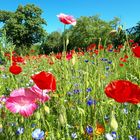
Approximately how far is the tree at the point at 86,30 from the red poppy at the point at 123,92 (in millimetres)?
51008

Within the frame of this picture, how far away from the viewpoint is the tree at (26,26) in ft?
194

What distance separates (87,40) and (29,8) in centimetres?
1247

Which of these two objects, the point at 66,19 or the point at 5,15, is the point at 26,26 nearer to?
the point at 5,15

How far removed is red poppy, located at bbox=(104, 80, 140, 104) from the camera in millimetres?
1449

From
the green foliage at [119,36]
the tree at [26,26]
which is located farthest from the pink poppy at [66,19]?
the tree at [26,26]

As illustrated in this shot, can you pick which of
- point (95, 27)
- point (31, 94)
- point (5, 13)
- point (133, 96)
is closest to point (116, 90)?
point (133, 96)

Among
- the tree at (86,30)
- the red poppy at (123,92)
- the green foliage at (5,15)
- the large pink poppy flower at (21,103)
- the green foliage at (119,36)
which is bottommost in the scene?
the large pink poppy flower at (21,103)

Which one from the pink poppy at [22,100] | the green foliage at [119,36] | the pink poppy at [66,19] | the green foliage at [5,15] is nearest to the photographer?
the pink poppy at [22,100]

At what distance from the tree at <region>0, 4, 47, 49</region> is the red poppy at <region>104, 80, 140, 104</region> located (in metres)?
57.6

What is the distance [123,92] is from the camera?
1.46m

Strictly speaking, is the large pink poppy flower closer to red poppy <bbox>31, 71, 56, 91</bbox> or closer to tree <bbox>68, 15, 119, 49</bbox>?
red poppy <bbox>31, 71, 56, 91</bbox>

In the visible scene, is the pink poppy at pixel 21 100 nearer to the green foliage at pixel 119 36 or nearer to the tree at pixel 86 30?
the green foliage at pixel 119 36

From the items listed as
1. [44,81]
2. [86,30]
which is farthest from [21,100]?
[86,30]

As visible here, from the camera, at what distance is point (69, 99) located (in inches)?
135
